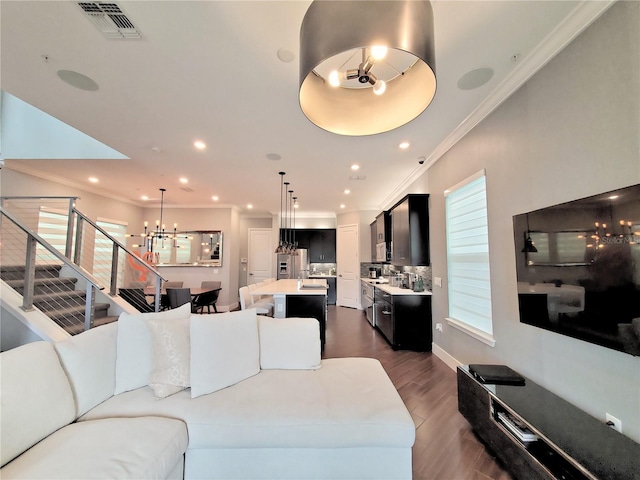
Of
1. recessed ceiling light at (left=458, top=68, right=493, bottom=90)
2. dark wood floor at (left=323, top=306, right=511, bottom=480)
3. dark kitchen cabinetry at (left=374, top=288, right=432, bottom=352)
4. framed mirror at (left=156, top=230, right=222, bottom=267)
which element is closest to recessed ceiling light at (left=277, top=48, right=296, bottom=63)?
recessed ceiling light at (left=458, top=68, right=493, bottom=90)

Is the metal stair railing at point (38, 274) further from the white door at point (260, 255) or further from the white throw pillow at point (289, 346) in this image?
the white door at point (260, 255)

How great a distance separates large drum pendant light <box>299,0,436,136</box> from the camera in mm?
923

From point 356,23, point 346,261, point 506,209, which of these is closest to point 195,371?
point 356,23

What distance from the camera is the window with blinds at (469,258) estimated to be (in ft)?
8.74

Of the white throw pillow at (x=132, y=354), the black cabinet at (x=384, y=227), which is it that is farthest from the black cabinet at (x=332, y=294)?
the white throw pillow at (x=132, y=354)

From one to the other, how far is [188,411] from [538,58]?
136 inches

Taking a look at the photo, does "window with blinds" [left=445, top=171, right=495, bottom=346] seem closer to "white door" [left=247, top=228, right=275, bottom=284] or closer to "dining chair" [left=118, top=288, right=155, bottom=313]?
"dining chair" [left=118, top=288, right=155, bottom=313]

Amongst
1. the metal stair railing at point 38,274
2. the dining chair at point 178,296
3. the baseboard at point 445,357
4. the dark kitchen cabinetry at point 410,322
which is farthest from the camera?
the dining chair at point 178,296

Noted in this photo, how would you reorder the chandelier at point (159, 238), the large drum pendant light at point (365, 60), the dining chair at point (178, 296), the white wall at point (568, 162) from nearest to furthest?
the large drum pendant light at point (365, 60) → the white wall at point (568, 162) → the dining chair at point (178, 296) → the chandelier at point (159, 238)

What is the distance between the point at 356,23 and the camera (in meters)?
0.92

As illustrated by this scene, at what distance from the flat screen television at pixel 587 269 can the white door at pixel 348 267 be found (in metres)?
5.60

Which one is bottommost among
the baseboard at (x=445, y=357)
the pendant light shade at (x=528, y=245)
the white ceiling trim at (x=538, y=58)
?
the baseboard at (x=445, y=357)

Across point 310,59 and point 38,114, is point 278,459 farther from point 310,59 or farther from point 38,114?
point 38,114

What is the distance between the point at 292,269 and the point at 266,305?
12.5 ft
